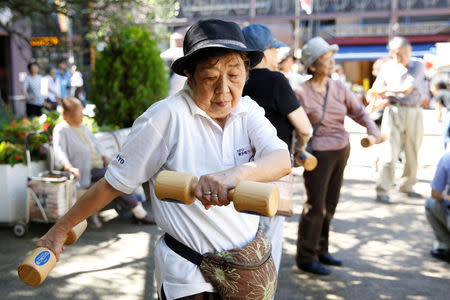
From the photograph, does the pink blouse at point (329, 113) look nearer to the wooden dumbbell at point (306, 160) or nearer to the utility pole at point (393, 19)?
the wooden dumbbell at point (306, 160)

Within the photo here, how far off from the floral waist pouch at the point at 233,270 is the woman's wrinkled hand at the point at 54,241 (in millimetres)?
420

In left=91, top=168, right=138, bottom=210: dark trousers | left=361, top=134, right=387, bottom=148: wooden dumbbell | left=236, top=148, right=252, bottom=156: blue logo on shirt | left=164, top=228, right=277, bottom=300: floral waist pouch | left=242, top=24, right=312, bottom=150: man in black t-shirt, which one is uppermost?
left=242, top=24, right=312, bottom=150: man in black t-shirt

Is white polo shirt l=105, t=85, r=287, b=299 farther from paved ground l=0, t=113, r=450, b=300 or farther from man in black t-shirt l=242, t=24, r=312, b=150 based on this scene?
paved ground l=0, t=113, r=450, b=300

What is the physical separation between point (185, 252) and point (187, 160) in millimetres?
366

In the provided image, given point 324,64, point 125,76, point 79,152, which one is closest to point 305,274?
Result: point 324,64

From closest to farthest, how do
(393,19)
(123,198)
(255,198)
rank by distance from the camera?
(255,198), (123,198), (393,19)

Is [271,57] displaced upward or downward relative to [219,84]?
upward

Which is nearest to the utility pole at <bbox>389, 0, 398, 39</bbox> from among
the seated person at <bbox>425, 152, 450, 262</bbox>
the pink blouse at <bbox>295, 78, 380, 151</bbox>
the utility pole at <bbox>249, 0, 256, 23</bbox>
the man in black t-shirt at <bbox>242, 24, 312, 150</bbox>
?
the utility pole at <bbox>249, 0, 256, 23</bbox>

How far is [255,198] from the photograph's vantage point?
4.69 ft

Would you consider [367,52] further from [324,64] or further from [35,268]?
[35,268]

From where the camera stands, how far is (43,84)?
11891mm

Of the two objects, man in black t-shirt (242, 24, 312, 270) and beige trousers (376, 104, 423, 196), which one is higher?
man in black t-shirt (242, 24, 312, 270)

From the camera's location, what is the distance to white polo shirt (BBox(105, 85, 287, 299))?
1804mm

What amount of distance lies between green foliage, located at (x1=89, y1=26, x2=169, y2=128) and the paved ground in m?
2.21
